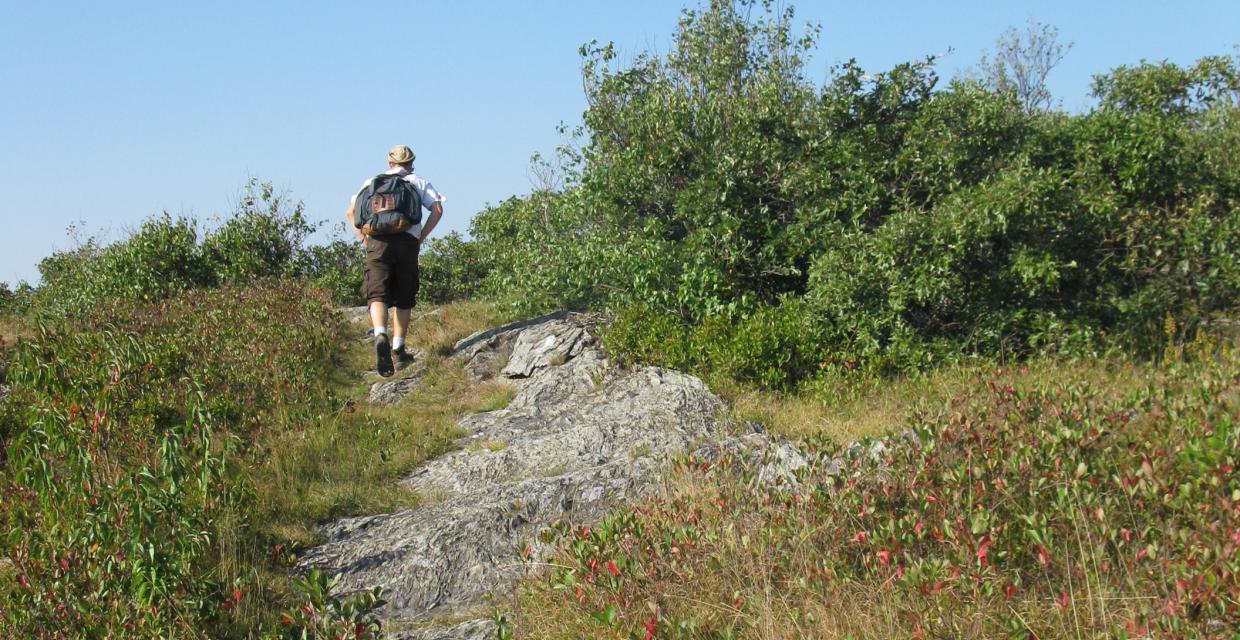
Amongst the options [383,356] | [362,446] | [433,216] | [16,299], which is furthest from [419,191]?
[16,299]

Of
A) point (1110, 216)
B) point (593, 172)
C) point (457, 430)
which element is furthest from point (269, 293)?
point (1110, 216)

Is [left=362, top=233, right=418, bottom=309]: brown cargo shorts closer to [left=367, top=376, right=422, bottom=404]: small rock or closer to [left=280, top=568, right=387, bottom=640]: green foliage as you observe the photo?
[left=367, top=376, right=422, bottom=404]: small rock

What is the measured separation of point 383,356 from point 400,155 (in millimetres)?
2082

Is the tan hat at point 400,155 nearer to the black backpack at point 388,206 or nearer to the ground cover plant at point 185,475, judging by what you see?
the black backpack at point 388,206

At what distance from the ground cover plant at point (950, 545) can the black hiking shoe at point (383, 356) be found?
5.28 m

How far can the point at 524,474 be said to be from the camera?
6.88 metres

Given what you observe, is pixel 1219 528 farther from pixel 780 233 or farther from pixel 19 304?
pixel 19 304

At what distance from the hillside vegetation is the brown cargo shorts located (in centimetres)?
93

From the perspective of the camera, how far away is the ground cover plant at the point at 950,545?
A: 3592 mm

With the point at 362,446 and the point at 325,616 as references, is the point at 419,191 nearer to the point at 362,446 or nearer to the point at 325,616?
the point at 362,446

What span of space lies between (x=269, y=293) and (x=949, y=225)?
9655mm

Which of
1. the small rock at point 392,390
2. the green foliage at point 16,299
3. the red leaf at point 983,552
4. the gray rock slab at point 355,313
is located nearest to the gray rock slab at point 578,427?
the small rock at point 392,390

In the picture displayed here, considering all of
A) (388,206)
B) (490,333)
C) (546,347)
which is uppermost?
(388,206)

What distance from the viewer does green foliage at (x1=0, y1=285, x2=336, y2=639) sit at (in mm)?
4441
